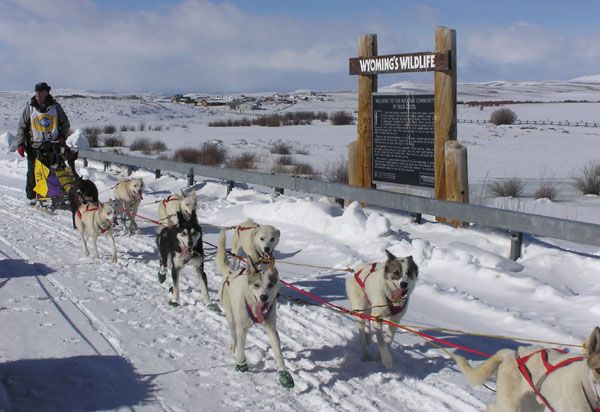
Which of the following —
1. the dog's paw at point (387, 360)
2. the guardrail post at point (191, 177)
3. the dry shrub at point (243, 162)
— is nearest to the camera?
the dog's paw at point (387, 360)

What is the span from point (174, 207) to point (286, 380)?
551cm

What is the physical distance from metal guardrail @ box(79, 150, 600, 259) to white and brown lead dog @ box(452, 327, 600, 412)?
4157 millimetres

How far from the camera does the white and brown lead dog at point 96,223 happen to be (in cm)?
954

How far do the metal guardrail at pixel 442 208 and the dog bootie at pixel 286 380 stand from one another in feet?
13.6

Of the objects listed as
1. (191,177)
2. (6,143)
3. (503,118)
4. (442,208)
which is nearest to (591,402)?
(442,208)

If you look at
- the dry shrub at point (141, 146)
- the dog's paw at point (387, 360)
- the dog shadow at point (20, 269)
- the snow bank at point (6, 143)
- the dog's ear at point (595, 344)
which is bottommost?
the dog's paw at point (387, 360)

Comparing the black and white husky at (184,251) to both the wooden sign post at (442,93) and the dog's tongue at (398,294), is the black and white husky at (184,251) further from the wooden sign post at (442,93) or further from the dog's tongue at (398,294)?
the wooden sign post at (442,93)

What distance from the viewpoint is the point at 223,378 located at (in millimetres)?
5289

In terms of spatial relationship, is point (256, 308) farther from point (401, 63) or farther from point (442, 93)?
point (401, 63)

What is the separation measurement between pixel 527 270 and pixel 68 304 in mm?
5151

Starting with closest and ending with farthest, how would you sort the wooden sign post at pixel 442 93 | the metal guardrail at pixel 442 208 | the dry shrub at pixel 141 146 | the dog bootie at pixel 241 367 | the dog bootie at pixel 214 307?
the dog bootie at pixel 241 367, the dog bootie at pixel 214 307, the metal guardrail at pixel 442 208, the wooden sign post at pixel 442 93, the dry shrub at pixel 141 146

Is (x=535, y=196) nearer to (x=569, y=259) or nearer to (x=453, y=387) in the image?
(x=569, y=259)

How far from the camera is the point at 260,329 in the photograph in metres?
6.42

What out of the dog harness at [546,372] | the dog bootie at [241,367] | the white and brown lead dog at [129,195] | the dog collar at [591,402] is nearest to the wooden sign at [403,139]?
the white and brown lead dog at [129,195]
